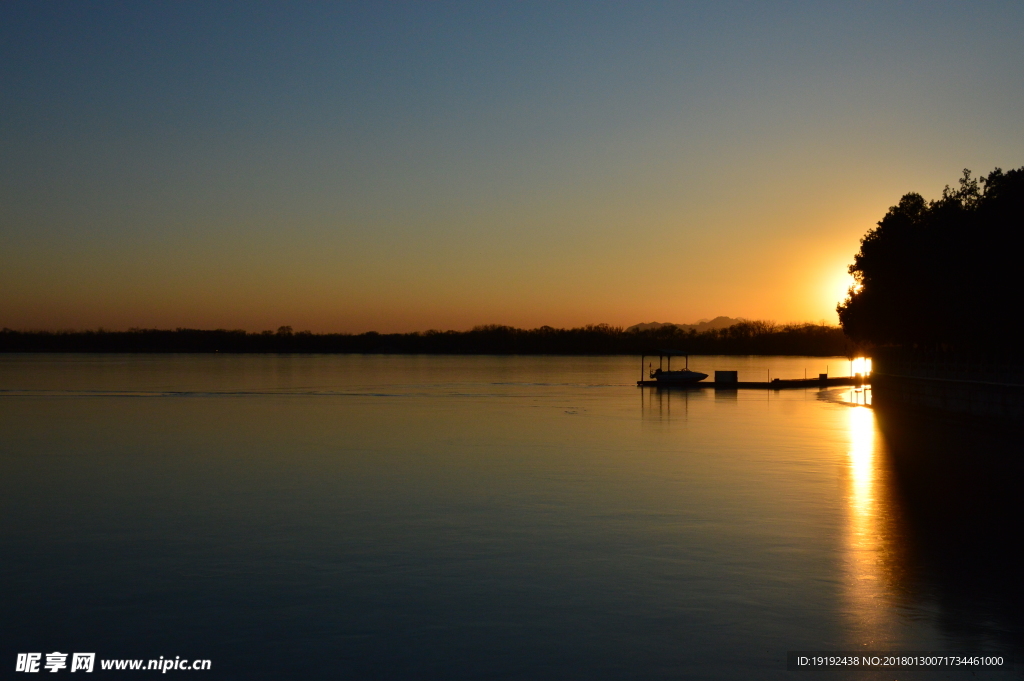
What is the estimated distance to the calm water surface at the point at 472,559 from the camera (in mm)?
9227

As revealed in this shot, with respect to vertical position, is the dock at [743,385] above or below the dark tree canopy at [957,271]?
below

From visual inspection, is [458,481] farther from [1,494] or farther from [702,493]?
[1,494]

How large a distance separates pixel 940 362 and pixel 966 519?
2970cm

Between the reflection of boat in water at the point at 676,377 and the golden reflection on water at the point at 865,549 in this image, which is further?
the reflection of boat in water at the point at 676,377

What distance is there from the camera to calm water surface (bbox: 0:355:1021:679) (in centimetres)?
923

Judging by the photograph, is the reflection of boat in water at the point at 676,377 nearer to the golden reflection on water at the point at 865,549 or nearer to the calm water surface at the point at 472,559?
the calm water surface at the point at 472,559

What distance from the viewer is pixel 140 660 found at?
8.95 m

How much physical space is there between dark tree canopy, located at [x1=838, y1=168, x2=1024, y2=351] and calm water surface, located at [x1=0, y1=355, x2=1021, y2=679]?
13.4 metres

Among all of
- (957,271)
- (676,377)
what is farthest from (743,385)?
(957,271)

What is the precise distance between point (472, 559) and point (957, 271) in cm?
3551

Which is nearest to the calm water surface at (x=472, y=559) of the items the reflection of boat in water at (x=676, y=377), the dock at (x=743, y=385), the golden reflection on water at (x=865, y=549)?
the golden reflection on water at (x=865, y=549)

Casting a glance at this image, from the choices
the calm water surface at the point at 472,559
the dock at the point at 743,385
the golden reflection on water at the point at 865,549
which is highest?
the dock at the point at 743,385

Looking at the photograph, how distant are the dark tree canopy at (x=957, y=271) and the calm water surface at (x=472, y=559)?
1342 cm

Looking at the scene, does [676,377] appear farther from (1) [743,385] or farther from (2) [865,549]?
(2) [865,549]
